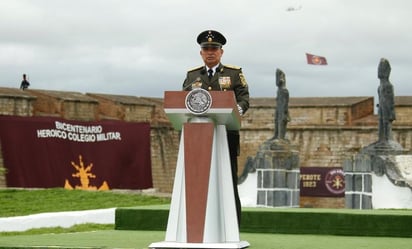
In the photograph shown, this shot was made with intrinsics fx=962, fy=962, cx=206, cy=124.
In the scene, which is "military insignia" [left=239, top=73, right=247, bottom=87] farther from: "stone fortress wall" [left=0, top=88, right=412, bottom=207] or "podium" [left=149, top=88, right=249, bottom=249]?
"stone fortress wall" [left=0, top=88, right=412, bottom=207]

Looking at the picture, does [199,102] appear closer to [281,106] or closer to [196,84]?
[196,84]

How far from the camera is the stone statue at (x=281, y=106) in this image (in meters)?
25.7

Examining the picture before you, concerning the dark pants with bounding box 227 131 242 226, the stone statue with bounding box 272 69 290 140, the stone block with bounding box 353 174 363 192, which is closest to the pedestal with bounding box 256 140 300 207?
the stone statue with bounding box 272 69 290 140

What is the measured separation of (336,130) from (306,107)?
177 centimetres

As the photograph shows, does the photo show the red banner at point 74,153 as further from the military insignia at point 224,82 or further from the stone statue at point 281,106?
the military insignia at point 224,82

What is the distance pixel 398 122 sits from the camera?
1395 inches

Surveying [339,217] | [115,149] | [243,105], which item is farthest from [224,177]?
[115,149]

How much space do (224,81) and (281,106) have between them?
19266 mm

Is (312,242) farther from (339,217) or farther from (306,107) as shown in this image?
(306,107)

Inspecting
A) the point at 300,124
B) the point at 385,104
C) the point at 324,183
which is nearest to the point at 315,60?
the point at 300,124

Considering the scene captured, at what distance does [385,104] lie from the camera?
2169cm

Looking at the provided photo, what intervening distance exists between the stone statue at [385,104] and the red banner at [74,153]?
8.33 m

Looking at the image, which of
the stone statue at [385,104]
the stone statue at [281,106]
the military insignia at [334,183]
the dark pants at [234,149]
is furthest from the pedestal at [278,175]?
the dark pants at [234,149]

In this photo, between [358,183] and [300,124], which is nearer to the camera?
[358,183]
